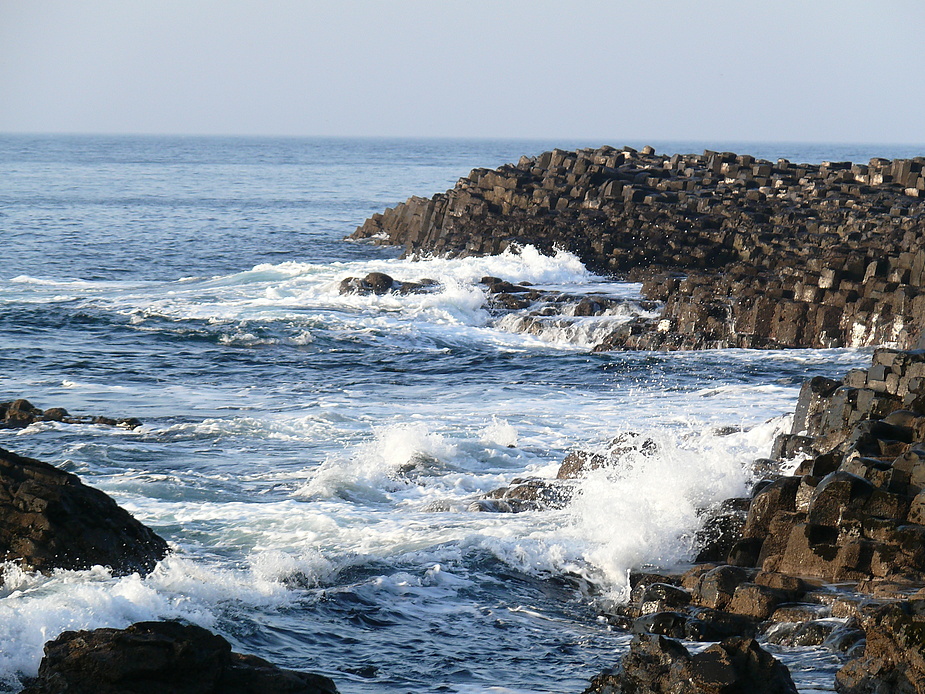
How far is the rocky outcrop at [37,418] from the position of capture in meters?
19.4

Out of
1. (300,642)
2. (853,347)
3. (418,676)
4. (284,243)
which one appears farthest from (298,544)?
(284,243)

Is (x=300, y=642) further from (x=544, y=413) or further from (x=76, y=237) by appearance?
(x=76, y=237)

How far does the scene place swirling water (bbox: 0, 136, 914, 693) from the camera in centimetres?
1069

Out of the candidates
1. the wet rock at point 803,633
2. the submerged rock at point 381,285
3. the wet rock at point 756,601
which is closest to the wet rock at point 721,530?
the wet rock at point 756,601

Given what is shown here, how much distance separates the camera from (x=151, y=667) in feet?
24.2

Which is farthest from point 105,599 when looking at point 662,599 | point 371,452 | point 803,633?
point 371,452

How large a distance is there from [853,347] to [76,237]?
3981 centimetres

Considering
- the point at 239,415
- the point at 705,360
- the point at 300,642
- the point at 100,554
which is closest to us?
the point at 300,642

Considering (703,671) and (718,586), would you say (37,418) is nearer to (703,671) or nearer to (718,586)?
(718,586)

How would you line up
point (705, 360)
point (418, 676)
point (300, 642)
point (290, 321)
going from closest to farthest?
point (418, 676) → point (300, 642) → point (705, 360) → point (290, 321)

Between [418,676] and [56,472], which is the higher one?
[56,472]

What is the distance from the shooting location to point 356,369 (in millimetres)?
25688

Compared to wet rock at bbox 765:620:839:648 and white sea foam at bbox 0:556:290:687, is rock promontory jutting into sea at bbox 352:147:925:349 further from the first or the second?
white sea foam at bbox 0:556:290:687

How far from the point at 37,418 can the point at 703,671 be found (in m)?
15.0
